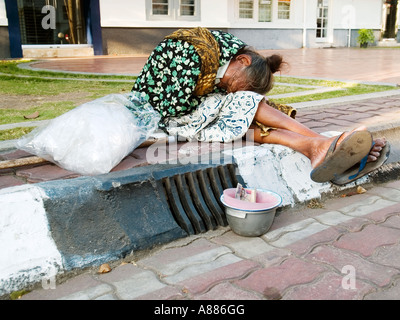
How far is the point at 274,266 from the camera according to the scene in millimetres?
1960

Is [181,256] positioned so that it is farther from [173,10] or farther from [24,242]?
[173,10]

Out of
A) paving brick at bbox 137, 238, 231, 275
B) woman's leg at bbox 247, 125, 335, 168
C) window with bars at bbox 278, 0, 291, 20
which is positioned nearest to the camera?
paving brick at bbox 137, 238, 231, 275

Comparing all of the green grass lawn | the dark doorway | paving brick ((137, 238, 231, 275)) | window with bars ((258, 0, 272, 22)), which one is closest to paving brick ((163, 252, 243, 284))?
paving brick ((137, 238, 231, 275))

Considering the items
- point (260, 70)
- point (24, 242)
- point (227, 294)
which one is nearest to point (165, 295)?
point (227, 294)

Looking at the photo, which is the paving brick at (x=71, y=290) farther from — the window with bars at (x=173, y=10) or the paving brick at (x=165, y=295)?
the window with bars at (x=173, y=10)

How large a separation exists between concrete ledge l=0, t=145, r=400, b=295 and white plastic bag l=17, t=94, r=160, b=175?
0.45ft

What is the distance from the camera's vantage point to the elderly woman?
2.75 meters

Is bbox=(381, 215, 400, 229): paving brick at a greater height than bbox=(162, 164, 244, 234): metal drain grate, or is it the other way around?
bbox=(162, 164, 244, 234): metal drain grate

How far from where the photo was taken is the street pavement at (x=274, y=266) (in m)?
1.75

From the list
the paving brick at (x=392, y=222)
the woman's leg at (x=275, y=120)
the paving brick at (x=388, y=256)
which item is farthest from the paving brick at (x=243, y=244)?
the woman's leg at (x=275, y=120)

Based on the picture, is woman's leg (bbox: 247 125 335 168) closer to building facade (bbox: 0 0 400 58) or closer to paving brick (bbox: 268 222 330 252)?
paving brick (bbox: 268 222 330 252)

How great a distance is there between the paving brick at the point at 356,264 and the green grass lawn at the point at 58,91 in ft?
7.24

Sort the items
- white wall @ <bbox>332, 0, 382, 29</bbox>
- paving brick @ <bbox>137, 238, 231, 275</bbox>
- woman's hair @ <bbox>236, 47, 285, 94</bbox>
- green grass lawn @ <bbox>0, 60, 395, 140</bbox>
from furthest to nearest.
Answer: white wall @ <bbox>332, 0, 382, 29</bbox>
green grass lawn @ <bbox>0, 60, 395, 140</bbox>
woman's hair @ <bbox>236, 47, 285, 94</bbox>
paving brick @ <bbox>137, 238, 231, 275</bbox>
